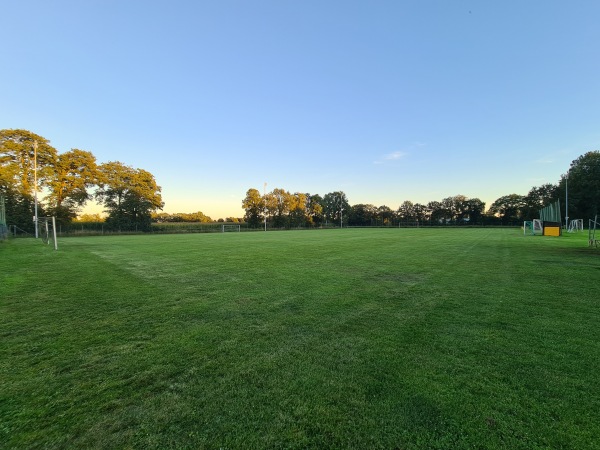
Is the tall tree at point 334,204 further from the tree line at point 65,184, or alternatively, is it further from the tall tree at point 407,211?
the tree line at point 65,184

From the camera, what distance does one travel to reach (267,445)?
6.18 feet

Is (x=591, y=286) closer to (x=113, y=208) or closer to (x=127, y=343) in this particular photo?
(x=127, y=343)

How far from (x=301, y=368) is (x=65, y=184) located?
50482 mm

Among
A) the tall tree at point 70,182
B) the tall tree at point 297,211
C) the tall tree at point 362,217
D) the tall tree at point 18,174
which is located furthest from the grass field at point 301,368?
the tall tree at point 362,217

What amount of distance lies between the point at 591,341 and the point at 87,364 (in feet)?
18.8

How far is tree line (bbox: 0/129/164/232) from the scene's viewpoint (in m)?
34.6

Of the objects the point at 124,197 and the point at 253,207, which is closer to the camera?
the point at 124,197

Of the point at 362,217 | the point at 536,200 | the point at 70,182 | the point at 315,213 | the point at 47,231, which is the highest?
the point at 70,182

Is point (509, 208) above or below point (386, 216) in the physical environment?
above

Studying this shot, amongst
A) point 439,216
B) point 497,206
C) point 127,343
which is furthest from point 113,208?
point 497,206

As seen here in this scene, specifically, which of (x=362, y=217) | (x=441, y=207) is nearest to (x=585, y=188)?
(x=441, y=207)

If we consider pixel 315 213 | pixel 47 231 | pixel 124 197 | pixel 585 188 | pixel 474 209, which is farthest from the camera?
pixel 315 213

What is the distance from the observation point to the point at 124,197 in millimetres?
47406

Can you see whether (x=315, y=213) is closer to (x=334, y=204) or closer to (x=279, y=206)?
(x=279, y=206)
